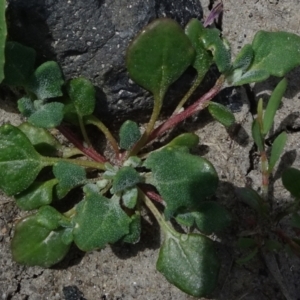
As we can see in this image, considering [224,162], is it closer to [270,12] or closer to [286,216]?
[286,216]

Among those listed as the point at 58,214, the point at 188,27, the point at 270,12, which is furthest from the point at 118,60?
the point at 270,12

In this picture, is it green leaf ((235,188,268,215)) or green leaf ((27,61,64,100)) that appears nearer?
green leaf ((27,61,64,100))

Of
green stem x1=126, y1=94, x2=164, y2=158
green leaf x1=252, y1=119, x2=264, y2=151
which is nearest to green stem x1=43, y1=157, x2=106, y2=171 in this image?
green stem x1=126, y1=94, x2=164, y2=158

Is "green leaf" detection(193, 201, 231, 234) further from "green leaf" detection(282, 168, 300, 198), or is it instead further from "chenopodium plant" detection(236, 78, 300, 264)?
"green leaf" detection(282, 168, 300, 198)

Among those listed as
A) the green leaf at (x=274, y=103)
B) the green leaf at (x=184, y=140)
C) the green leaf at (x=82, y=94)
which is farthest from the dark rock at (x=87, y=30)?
the green leaf at (x=274, y=103)

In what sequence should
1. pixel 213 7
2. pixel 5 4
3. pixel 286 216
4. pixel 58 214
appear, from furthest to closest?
pixel 213 7
pixel 286 216
pixel 58 214
pixel 5 4

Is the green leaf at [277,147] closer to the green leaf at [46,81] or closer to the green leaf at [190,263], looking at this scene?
the green leaf at [190,263]

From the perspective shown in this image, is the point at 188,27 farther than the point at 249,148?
No
